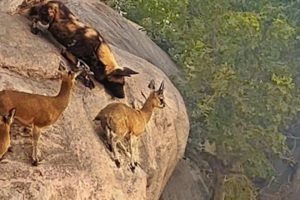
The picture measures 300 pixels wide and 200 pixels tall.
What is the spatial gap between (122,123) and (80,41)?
1138 mm

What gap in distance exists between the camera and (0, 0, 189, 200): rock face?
202 inches

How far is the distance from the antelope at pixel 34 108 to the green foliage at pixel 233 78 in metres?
5.98

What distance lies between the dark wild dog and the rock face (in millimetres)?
138

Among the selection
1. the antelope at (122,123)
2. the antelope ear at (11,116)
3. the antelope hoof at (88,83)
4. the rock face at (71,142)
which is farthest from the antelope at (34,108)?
the antelope hoof at (88,83)

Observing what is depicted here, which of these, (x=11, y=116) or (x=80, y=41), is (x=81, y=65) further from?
(x=11, y=116)

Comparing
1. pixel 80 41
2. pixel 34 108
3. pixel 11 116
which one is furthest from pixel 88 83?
pixel 11 116

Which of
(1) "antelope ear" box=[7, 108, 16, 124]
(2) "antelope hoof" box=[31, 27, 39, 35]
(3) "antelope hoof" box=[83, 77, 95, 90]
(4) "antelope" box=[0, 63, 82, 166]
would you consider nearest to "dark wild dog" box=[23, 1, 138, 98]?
(2) "antelope hoof" box=[31, 27, 39, 35]

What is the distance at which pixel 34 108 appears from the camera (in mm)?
5113

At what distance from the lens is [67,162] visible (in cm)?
551

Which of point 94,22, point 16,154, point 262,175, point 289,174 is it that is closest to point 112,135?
point 16,154

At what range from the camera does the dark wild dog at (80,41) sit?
704 centimetres

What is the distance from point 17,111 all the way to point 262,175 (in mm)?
7673

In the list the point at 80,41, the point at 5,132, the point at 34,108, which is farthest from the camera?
the point at 80,41

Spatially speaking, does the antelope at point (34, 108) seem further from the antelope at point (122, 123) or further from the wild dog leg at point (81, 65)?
the wild dog leg at point (81, 65)
